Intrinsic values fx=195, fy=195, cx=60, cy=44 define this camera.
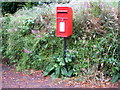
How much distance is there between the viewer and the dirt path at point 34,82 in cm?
441

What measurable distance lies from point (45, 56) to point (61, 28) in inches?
43.6

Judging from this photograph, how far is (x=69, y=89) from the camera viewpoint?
422cm

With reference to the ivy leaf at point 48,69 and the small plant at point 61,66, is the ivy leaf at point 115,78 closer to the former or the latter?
the small plant at point 61,66

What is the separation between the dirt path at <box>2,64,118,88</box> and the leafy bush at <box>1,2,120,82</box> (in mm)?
210

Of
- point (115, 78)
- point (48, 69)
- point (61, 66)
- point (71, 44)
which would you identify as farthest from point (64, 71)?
point (115, 78)

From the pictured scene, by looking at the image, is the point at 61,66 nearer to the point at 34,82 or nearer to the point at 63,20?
the point at 34,82

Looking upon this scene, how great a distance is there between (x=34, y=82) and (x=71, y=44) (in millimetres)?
1365

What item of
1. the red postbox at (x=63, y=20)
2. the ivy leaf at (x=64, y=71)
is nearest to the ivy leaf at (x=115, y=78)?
the ivy leaf at (x=64, y=71)

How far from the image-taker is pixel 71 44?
5137mm

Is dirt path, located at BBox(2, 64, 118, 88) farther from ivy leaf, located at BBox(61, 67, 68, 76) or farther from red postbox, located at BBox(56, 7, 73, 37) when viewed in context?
red postbox, located at BBox(56, 7, 73, 37)

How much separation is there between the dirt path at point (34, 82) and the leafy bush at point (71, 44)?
21 cm

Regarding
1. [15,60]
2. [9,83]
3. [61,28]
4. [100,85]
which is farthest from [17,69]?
[100,85]

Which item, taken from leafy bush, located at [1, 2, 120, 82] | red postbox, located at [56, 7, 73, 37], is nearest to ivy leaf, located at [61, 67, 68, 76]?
leafy bush, located at [1, 2, 120, 82]

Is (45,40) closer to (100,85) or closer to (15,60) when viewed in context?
(15,60)
